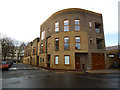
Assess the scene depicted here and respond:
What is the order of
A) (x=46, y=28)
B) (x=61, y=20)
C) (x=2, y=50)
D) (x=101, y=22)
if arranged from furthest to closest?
(x=2, y=50) → (x=46, y=28) → (x=101, y=22) → (x=61, y=20)

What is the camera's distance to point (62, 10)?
18438mm

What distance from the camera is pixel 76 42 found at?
16.8 meters

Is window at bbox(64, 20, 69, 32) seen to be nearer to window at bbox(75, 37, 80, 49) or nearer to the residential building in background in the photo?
window at bbox(75, 37, 80, 49)

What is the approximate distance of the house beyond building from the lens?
1659 cm

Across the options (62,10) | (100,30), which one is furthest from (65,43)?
(100,30)

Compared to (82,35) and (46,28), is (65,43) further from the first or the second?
(46,28)

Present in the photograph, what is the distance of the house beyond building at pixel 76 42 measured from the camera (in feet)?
54.4

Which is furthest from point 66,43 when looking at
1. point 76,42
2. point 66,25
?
point 66,25

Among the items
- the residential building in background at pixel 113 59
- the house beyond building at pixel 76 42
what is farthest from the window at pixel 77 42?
the residential building in background at pixel 113 59

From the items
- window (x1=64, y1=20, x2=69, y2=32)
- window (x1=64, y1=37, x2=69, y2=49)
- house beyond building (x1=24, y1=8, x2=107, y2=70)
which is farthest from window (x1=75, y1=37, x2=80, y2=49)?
window (x1=64, y1=20, x2=69, y2=32)

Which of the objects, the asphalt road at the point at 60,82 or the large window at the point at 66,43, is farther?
the large window at the point at 66,43

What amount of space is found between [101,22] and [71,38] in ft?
28.0

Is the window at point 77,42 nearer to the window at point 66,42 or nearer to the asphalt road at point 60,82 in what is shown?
the window at point 66,42

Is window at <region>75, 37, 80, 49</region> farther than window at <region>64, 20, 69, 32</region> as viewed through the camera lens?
No
